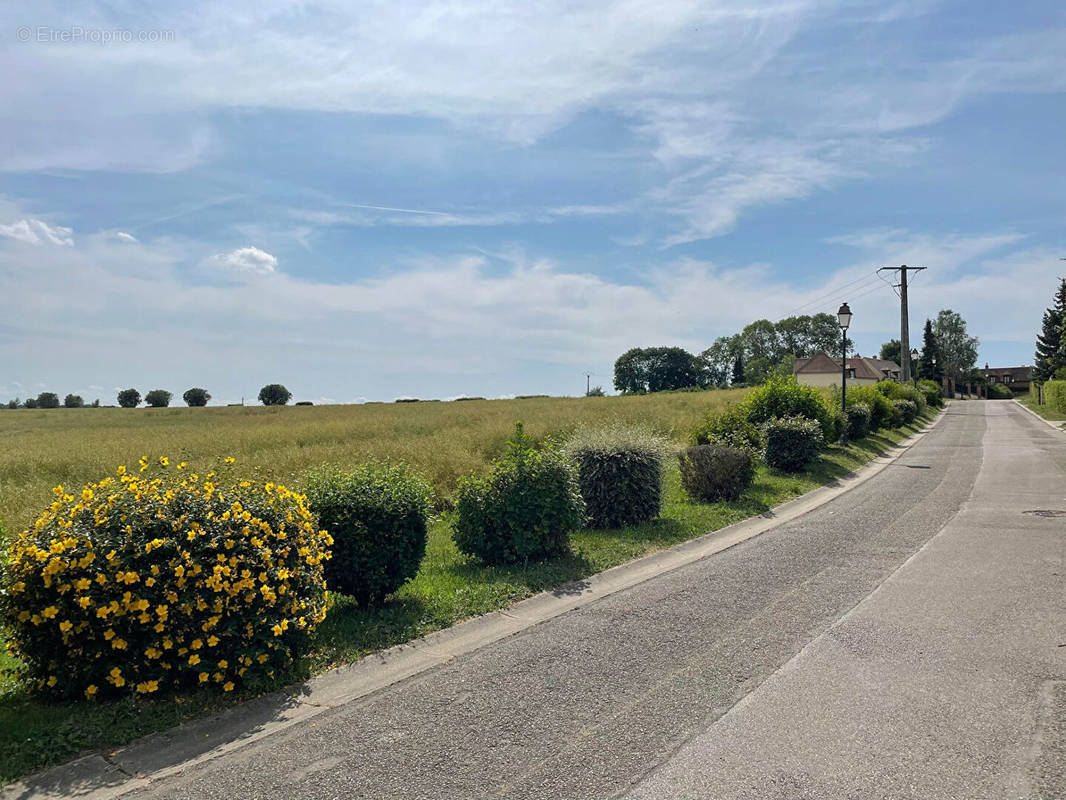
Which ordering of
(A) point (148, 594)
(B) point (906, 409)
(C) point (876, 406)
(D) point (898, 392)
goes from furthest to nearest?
(D) point (898, 392)
(B) point (906, 409)
(C) point (876, 406)
(A) point (148, 594)

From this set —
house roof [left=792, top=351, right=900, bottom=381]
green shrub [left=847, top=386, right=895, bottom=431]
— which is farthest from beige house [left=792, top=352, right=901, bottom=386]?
green shrub [left=847, top=386, right=895, bottom=431]

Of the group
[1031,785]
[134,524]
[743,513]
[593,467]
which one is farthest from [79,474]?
[1031,785]

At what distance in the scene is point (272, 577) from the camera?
177 inches

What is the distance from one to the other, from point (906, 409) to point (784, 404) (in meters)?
20.3

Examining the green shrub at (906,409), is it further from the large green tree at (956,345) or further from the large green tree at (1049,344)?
the large green tree at (956,345)

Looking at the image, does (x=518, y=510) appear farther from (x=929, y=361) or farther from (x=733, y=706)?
(x=929, y=361)

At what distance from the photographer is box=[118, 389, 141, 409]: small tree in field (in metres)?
64.7

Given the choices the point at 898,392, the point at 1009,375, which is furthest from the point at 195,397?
the point at 1009,375

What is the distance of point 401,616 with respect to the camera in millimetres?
5824

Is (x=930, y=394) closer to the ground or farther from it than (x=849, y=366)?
closer to the ground

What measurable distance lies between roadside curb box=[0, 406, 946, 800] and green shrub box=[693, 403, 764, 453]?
9695 millimetres

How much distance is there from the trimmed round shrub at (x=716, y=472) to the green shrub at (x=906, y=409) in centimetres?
2482

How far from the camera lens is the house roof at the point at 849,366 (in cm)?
8744

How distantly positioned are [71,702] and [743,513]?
355 inches
